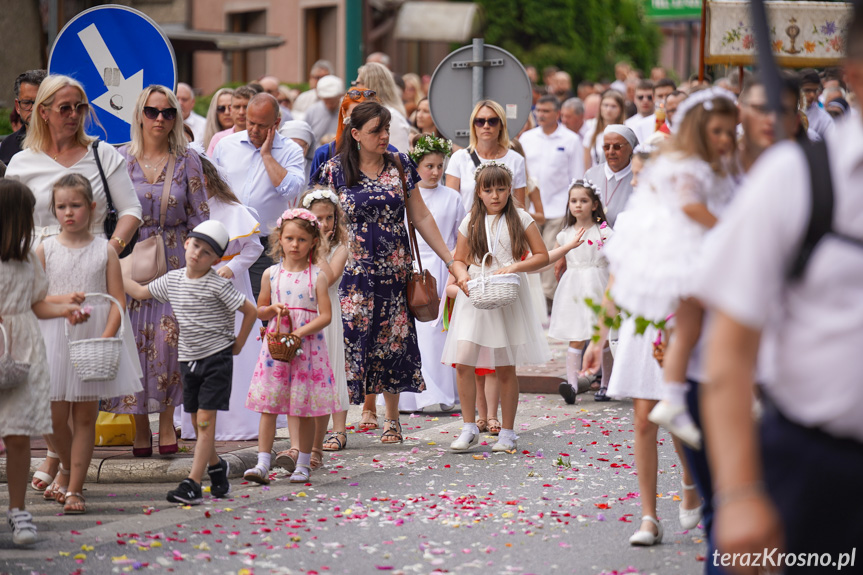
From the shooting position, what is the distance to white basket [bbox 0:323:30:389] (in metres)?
5.45

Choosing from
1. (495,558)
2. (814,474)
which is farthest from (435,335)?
(814,474)

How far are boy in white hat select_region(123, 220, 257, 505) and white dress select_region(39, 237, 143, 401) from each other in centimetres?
36

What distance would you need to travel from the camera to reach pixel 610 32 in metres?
44.5

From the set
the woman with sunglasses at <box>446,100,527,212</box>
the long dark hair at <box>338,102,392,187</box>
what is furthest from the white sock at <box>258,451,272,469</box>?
the woman with sunglasses at <box>446,100,527,212</box>

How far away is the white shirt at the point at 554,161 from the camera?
14688mm

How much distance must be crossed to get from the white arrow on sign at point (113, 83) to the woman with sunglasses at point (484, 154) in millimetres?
3185

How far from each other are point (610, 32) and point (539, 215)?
112ft

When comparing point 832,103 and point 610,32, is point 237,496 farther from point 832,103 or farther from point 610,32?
point 610,32

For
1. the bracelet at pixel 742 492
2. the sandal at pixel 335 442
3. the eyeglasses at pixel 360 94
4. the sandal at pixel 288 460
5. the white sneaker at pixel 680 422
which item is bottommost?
the sandal at pixel 335 442

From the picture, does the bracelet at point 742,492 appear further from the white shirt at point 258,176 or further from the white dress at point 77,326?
the white shirt at point 258,176

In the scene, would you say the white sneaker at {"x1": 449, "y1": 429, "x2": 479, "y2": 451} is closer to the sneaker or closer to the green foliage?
the sneaker

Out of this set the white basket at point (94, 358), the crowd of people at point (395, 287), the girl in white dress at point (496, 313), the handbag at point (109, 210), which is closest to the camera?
the crowd of people at point (395, 287)

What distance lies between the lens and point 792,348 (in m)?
2.72

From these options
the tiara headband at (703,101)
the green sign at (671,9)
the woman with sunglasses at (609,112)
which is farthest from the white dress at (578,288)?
the green sign at (671,9)
